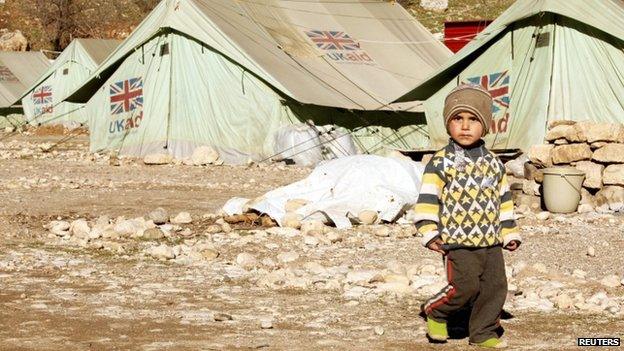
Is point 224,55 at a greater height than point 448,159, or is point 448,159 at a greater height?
point 224,55

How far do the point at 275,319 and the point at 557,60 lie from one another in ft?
36.7

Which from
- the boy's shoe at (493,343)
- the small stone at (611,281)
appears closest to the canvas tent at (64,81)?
the small stone at (611,281)

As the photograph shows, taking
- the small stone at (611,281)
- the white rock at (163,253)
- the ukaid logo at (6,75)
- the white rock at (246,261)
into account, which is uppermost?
the ukaid logo at (6,75)

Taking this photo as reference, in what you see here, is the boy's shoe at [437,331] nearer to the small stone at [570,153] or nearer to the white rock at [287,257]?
the white rock at [287,257]

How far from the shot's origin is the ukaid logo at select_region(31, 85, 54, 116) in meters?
35.0

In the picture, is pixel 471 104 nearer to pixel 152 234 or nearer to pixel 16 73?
pixel 152 234

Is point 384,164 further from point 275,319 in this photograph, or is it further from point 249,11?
point 249,11

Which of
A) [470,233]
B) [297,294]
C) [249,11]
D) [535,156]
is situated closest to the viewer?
[470,233]

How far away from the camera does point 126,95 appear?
22531 millimetres

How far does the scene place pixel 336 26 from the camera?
2445 centimetres

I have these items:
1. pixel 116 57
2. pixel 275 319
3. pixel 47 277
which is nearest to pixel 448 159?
pixel 275 319

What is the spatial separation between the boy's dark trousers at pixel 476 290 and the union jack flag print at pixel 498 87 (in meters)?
11.7

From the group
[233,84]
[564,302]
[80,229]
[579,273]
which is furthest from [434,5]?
[564,302]

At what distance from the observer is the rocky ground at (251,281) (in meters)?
5.71
